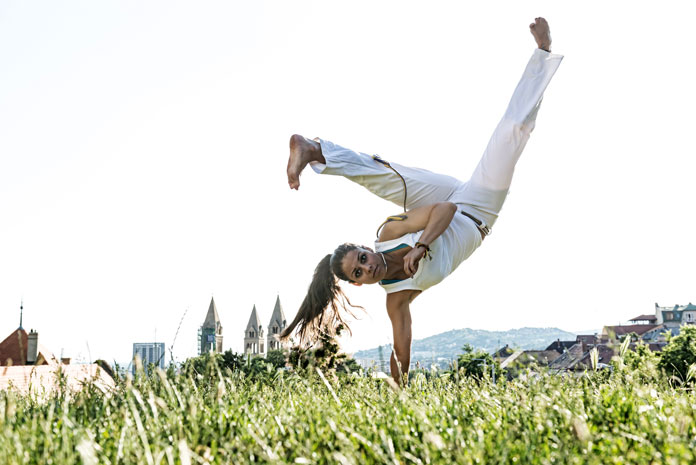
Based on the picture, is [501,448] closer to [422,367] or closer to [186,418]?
[186,418]

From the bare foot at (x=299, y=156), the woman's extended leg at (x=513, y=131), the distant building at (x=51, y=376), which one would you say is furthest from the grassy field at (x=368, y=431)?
the woman's extended leg at (x=513, y=131)

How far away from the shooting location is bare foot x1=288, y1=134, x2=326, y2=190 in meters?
4.96

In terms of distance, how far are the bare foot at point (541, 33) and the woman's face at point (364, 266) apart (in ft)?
7.63

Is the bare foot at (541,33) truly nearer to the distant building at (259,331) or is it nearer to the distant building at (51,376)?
the distant building at (51,376)

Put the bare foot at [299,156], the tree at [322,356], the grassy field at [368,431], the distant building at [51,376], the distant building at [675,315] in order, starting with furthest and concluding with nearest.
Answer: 1. the distant building at [675,315]
2. the bare foot at [299,156]
3. the tree at [322,356]
4. the distant building at [51,376]
5. the grassy field at [368,431]

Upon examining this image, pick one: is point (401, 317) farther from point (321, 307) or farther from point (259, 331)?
point (259, 331)

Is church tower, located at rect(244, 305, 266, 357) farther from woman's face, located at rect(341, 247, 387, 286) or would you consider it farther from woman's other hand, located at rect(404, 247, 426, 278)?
woman's other hand, located at rect(404, 247, 426, 278)

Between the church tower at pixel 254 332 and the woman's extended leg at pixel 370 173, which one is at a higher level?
the church tower at pixel 254 332

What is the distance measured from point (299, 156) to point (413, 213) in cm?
106

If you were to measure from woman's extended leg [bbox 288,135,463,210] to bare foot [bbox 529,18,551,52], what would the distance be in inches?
54.6

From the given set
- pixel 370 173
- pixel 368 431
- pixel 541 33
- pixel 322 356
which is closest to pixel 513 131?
pixel 541 33

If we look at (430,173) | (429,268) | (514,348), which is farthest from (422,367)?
(430,173)

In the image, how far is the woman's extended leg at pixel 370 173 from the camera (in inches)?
197

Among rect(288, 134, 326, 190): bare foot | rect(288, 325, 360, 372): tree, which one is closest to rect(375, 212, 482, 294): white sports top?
rect(288, 325, 360, 372): tree
